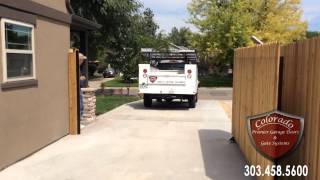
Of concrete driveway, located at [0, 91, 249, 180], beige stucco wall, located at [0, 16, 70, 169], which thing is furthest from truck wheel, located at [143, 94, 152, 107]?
beige stucco wall, located at [0, 16, 70, 169]

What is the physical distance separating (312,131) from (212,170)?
267cm

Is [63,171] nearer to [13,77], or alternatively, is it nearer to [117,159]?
[117,159]

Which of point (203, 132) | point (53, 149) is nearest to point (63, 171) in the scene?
point (53, 149)

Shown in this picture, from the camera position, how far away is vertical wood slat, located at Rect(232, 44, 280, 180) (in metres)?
5.55

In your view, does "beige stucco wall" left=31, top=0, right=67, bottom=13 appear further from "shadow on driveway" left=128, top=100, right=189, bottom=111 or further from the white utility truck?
"shadow on driveway" left=128, top=100, right=189, bottom=111

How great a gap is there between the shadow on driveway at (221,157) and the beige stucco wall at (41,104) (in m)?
3.19

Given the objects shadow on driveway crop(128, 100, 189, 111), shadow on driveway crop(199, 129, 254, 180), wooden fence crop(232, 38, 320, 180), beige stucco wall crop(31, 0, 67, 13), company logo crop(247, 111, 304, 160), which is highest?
beige stucco wall crop(31, 0, 67, 13)

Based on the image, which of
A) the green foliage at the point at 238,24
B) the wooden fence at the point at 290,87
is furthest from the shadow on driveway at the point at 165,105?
the green foliage at the point at 238,24

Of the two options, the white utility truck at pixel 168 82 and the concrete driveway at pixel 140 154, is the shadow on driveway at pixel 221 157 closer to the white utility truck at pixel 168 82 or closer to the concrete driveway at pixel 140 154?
the concrete driveway at pixel 140 154

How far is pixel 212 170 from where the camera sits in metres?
7.16

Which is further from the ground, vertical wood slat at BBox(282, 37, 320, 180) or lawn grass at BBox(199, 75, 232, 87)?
vertical wood slat at BBox(282, 37, 320, 180)

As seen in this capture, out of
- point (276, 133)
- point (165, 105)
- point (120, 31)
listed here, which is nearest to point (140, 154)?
point (276, 133)

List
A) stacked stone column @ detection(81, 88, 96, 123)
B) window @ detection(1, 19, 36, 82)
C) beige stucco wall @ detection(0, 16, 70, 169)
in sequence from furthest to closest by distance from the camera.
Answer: stacked stone column @ detection(81, 88, 96, 123) < beige stucco wall @ detection(0, 16, 70, 169) < window @ detection(1, 19, 36, 82)

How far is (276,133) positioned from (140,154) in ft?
11.6
